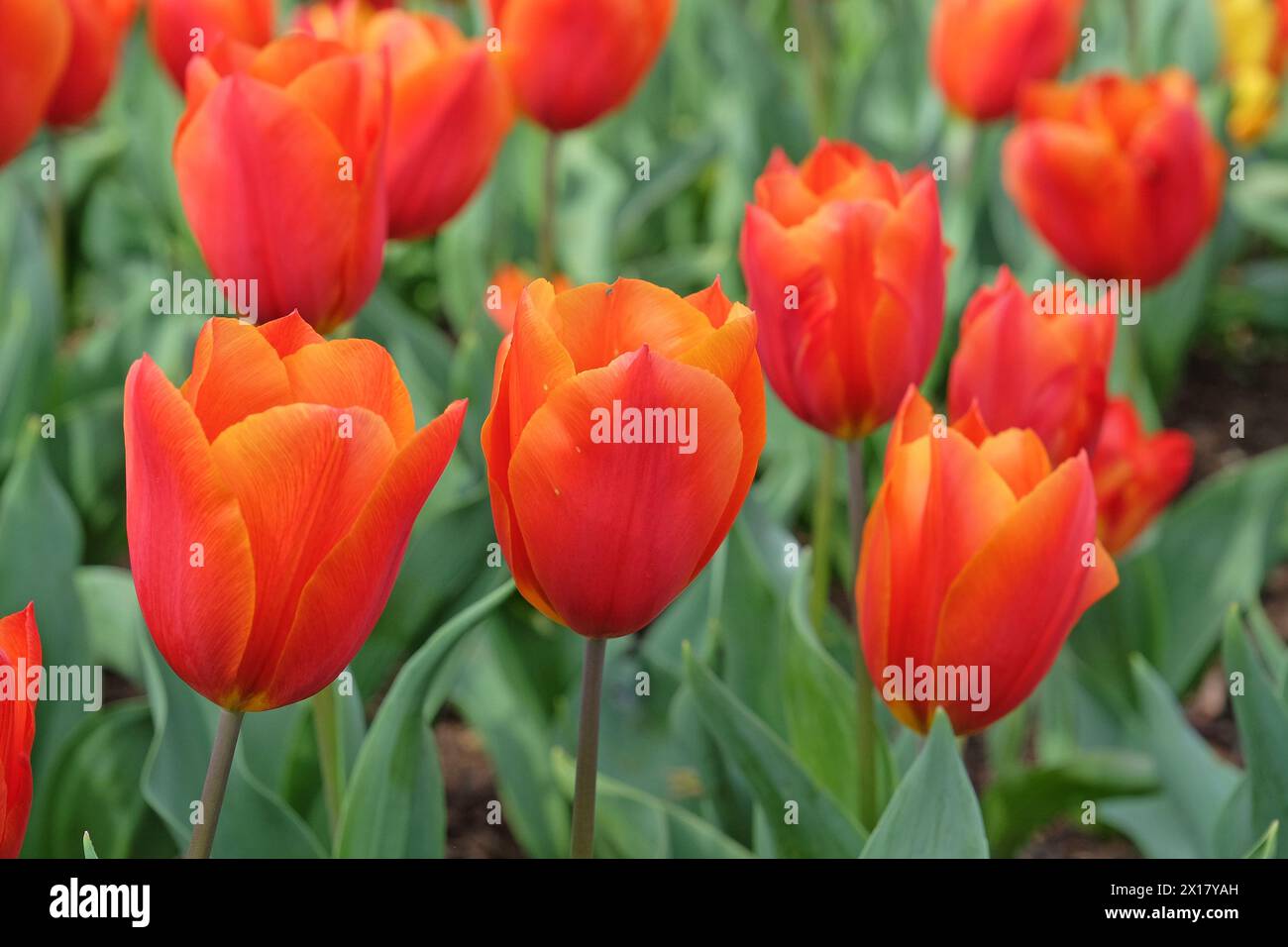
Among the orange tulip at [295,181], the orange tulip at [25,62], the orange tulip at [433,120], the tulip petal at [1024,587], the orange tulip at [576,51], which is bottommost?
the tulip petal at [1024,587]

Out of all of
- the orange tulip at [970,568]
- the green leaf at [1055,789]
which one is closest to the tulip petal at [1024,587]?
the orange tulip at [970,568]

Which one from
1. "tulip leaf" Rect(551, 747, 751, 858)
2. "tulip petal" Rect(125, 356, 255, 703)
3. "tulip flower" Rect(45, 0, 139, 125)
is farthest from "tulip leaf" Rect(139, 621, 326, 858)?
"tulip flower" Rect(45, 0, 139, 125)

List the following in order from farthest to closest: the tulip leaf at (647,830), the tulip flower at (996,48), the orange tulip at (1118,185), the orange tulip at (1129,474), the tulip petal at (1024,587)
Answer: the tulip flower at (996,48)
the orange tulip at (1118,185)
the orange tulip at (1129,474)
the tulip leaf at (647,830)
the tulip petal at (1024,587)

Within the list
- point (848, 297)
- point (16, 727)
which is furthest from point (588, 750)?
point (848, 297)

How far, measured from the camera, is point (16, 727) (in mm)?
648

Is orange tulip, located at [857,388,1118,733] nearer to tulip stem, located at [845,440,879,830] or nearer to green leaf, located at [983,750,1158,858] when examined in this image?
tulip stem, located at [845,440,879,830]

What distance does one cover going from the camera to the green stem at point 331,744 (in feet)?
3.26

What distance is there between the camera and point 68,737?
1152mm

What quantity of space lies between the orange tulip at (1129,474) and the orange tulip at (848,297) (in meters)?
0.41

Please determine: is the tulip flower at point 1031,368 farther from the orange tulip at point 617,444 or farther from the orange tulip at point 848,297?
the orange tulip at point 617,444

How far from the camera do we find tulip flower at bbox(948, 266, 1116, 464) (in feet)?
3.20

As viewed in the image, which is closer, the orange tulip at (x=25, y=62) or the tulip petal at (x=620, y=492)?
the tulip petal at (x=620, y=492)

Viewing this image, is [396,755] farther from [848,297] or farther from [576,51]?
[576,51]

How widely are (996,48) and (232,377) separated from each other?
4.61 feet
